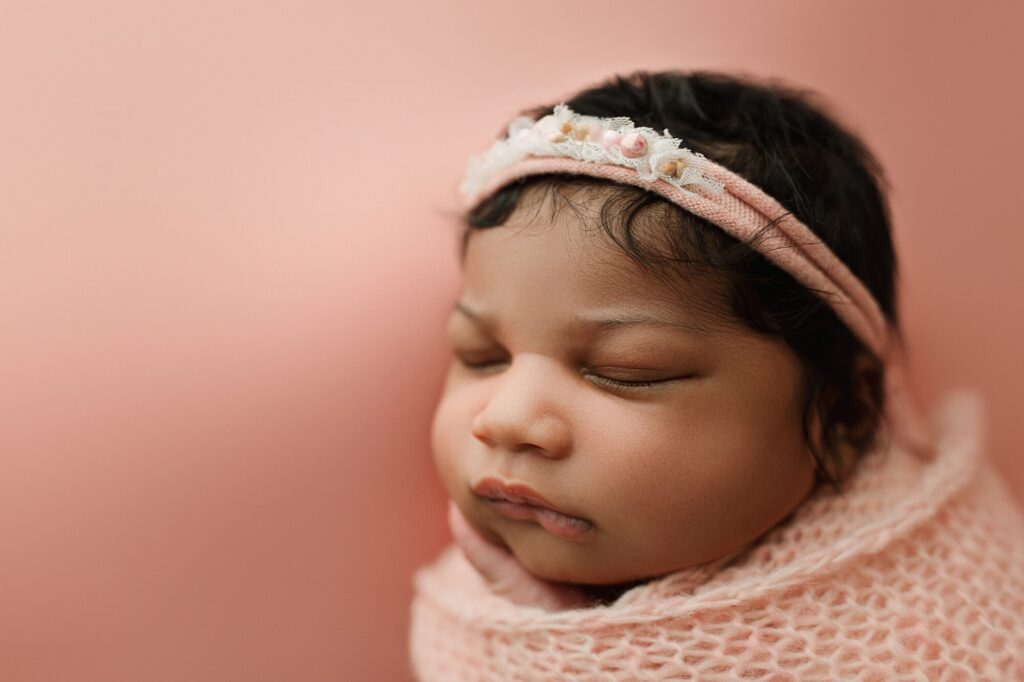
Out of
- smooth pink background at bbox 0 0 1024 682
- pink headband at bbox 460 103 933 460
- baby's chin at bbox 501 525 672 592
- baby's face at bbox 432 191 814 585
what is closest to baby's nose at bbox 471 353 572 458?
baby's face at bbox 432 191 814 585

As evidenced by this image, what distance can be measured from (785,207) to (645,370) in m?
0.23

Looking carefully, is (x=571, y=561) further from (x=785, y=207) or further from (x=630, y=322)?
(x=785, y=207)

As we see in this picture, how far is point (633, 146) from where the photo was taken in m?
0.90

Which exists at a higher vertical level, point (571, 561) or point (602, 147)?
point (602, 147)

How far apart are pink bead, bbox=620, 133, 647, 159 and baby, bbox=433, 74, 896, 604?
4 centimetres

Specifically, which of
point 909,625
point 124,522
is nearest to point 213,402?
point 124,522

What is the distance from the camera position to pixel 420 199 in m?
1.25

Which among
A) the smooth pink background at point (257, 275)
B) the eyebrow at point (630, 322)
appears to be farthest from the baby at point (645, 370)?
the smooth pink background at point (257, 275)

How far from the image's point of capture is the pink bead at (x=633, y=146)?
0.90 metres

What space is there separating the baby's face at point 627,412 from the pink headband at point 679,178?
0.07 m

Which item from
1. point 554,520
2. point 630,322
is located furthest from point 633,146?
point 554,520

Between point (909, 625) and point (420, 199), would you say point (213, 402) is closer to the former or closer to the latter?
point (420, 199)

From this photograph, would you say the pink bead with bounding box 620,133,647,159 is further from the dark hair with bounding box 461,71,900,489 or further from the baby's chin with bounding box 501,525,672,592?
the baby's chin with bounding box 501,525,672,592

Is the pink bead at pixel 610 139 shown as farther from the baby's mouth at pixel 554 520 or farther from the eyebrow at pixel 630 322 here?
the baby's mouth at pixel 554 520
